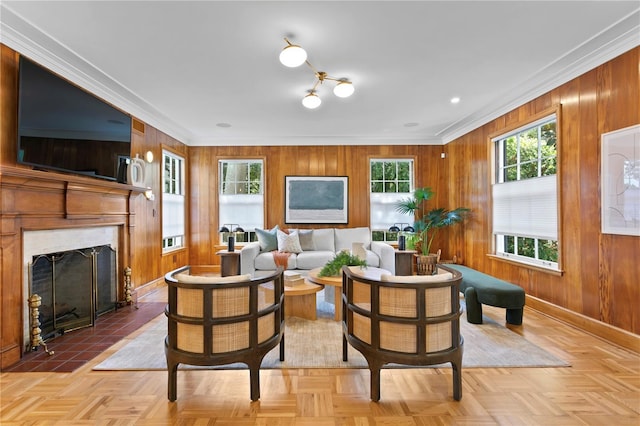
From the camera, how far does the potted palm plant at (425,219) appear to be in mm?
5139

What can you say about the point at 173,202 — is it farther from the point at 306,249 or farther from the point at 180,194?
the point at 306,249

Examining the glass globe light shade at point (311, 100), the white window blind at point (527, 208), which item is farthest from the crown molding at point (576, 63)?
the glass globe light shade at point (311, 100)

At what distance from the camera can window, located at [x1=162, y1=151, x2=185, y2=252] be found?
4973mm

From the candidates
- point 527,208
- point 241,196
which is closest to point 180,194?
point 241,196

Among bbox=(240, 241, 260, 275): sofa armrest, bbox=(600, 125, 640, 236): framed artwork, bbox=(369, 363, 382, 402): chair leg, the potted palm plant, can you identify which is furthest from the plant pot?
bbox=(369, 363, 382, 402): chair leg

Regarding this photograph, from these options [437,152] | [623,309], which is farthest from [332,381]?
[437,152]

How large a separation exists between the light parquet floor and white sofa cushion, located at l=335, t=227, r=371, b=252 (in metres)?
3.15

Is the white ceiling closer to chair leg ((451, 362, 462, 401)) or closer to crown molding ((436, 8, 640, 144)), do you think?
crown molding ((436, 8, 640, 144))

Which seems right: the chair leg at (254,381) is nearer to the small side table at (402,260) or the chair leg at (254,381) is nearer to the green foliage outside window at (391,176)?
the small side table at (402,260)

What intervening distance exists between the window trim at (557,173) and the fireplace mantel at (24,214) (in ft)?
15.9

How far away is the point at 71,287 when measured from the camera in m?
3.04

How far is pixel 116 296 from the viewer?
3.71m

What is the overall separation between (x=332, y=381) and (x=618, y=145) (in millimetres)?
3125

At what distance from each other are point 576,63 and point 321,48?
8.23 feet
